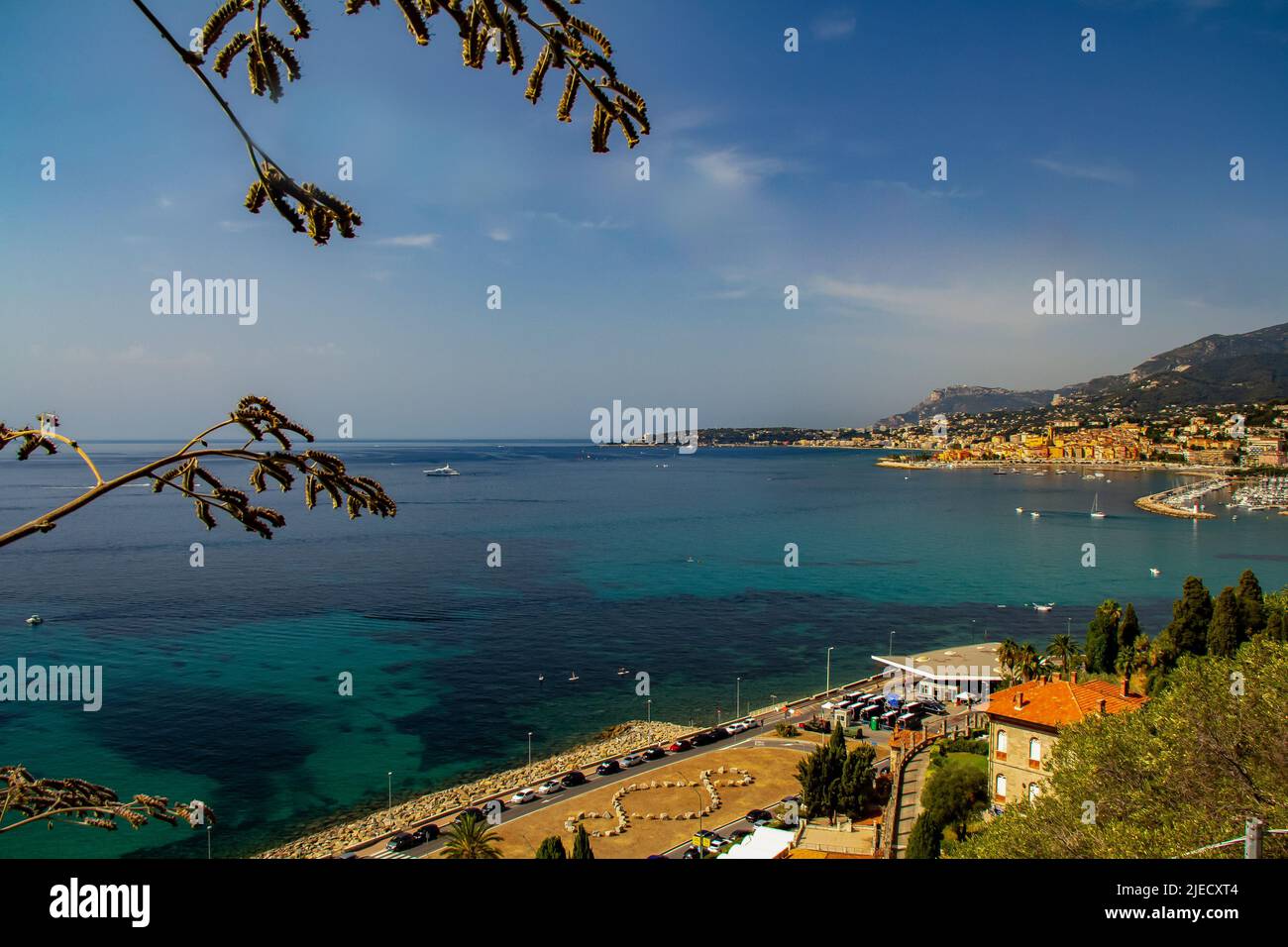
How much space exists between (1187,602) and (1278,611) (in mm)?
2717

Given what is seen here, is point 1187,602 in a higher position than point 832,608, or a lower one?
higher

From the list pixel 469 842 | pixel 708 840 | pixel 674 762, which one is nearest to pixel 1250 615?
pixel 674 762

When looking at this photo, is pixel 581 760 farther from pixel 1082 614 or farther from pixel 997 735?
pixel 1082 614

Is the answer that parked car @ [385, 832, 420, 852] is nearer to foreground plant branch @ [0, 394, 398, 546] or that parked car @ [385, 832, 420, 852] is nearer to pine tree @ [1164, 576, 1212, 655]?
foreground plant branch @ [0, 394, 398, 546]

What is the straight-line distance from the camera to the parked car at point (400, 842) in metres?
16.5

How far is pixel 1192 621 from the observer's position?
80.0 ft

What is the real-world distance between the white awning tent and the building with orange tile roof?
4.29 m

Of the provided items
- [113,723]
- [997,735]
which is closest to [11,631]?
[113,723]

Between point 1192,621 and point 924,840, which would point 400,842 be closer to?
point 924,840

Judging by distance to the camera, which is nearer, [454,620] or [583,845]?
[583,845]

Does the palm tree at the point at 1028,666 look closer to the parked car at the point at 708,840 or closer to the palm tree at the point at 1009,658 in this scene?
the palm tree at the point at 1009,658

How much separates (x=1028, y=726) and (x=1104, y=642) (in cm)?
1454

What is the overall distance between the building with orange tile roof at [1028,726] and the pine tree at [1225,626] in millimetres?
9330
